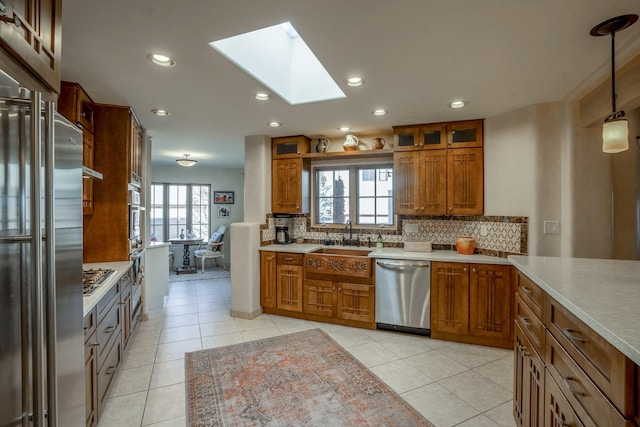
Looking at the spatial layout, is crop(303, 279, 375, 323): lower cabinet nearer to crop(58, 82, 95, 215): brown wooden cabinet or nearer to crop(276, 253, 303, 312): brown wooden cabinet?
crop(276, 253, 303, 312): brown wooden cabinet

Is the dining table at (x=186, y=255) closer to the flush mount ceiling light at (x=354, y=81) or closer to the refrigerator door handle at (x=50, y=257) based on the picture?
the flush mount ceiling light at (x=354, y=81)

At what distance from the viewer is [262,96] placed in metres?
2.74

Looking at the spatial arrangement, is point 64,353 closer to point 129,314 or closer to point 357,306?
point 129,314

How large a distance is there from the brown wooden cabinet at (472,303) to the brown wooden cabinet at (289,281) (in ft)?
5.22

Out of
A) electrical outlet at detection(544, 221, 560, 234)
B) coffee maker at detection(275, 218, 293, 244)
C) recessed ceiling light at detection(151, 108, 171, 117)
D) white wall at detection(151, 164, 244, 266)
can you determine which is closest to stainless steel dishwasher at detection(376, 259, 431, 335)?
electrical outlet at detection(544, 221, 560, 234)

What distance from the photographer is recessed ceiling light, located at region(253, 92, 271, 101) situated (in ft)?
8.80

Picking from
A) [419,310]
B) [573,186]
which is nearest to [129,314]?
[419,310]

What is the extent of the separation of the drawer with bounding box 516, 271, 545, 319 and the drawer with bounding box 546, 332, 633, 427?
0.17 meters

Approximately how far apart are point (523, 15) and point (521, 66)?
684 mm

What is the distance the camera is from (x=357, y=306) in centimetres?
357

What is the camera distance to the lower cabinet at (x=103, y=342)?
1.71 metres

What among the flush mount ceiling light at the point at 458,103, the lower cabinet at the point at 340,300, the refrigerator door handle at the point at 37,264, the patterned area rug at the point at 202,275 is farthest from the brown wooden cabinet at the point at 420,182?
the patterned area rug at the point at 202,275

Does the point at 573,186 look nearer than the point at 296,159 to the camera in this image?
Yes

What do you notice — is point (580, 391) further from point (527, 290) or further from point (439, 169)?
point (439, 169)
